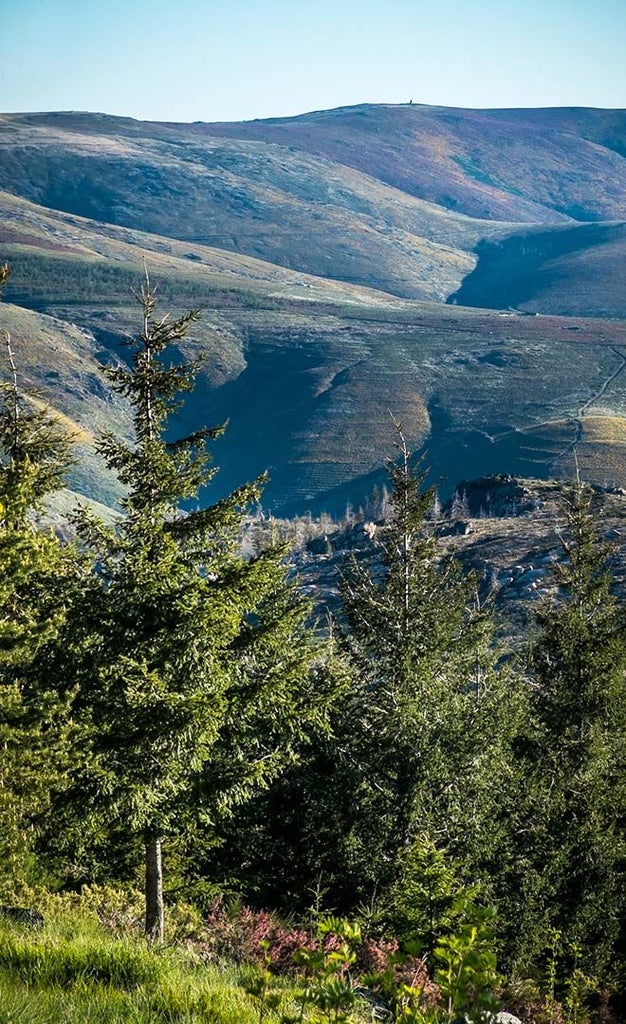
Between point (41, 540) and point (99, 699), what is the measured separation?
6062 mm

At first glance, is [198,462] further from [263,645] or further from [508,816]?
[508,816]

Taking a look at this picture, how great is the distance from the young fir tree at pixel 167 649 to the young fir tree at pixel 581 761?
33.4 ft

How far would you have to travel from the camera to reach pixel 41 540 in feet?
60.0

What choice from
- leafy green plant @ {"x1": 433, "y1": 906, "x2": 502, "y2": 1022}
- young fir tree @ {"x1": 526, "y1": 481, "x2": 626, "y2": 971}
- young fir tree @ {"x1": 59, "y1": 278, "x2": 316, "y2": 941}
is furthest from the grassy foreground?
young fir tree @ {"x1": 526, "y1": 481, "x2": 626, "y2": 971}

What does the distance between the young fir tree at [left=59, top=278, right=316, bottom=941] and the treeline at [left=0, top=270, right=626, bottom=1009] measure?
38 millimetres

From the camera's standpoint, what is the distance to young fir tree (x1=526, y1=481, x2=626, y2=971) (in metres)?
21.8

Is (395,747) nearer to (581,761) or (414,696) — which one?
(414,696)

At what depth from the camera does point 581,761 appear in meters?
23.1

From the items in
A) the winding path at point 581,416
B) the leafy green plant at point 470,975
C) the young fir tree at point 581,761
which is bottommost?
the young fir tree at point 581,761

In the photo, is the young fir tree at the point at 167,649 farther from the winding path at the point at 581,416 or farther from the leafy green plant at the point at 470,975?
the winding path at the point at 581,416

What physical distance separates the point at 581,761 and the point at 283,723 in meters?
11.5

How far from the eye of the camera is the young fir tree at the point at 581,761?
856 inches

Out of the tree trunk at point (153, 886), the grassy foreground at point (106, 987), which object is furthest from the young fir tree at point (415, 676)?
the grassy foreground at point (106, 987)

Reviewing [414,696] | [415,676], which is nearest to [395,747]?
[414,696]
